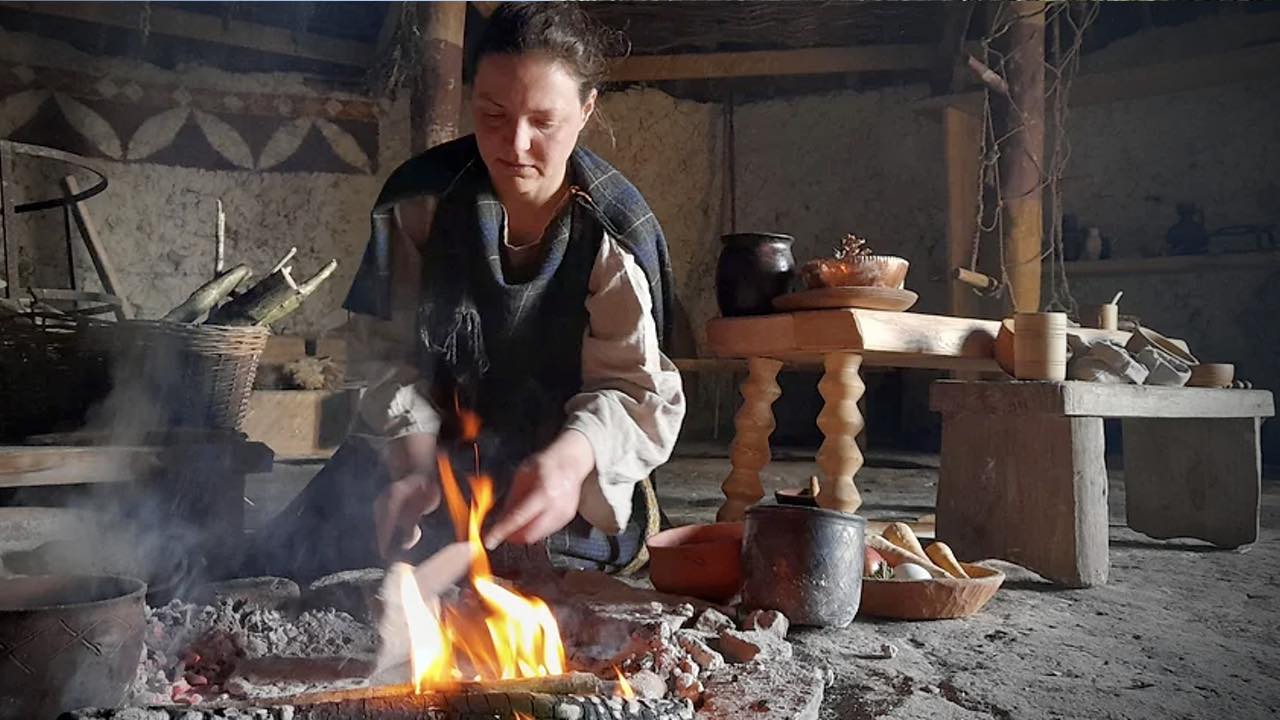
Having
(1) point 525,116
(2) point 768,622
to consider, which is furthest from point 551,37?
(2) point 768,622

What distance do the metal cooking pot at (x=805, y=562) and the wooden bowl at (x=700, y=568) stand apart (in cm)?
16

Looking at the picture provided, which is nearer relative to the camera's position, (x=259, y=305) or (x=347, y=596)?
(x=347, y=596)

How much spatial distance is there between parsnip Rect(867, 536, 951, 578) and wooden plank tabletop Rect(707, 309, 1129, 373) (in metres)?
0.73

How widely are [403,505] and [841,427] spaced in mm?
1824

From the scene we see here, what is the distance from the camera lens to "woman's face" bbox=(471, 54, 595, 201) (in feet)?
7.04

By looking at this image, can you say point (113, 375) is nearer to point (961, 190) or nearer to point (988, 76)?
point (988, 76)

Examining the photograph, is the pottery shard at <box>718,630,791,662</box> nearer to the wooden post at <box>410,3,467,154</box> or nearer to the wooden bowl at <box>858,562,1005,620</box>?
the wooden bowl at <box>858,562,1005,620</box>

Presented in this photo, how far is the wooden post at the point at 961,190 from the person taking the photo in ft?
18.1

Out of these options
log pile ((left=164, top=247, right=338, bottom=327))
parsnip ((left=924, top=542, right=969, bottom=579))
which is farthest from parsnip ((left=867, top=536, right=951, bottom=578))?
log pile ((left=164, top=247, right=338, bottom=327))

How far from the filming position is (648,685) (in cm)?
163

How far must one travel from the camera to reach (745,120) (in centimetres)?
855

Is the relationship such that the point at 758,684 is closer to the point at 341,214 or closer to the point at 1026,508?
the point at 1026,508

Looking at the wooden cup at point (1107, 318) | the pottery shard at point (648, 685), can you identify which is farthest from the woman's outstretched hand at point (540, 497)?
the wooden cup at point (1107, 318)

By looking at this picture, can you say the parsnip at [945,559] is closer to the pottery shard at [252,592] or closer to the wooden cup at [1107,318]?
the pottery shard at [252,592]
